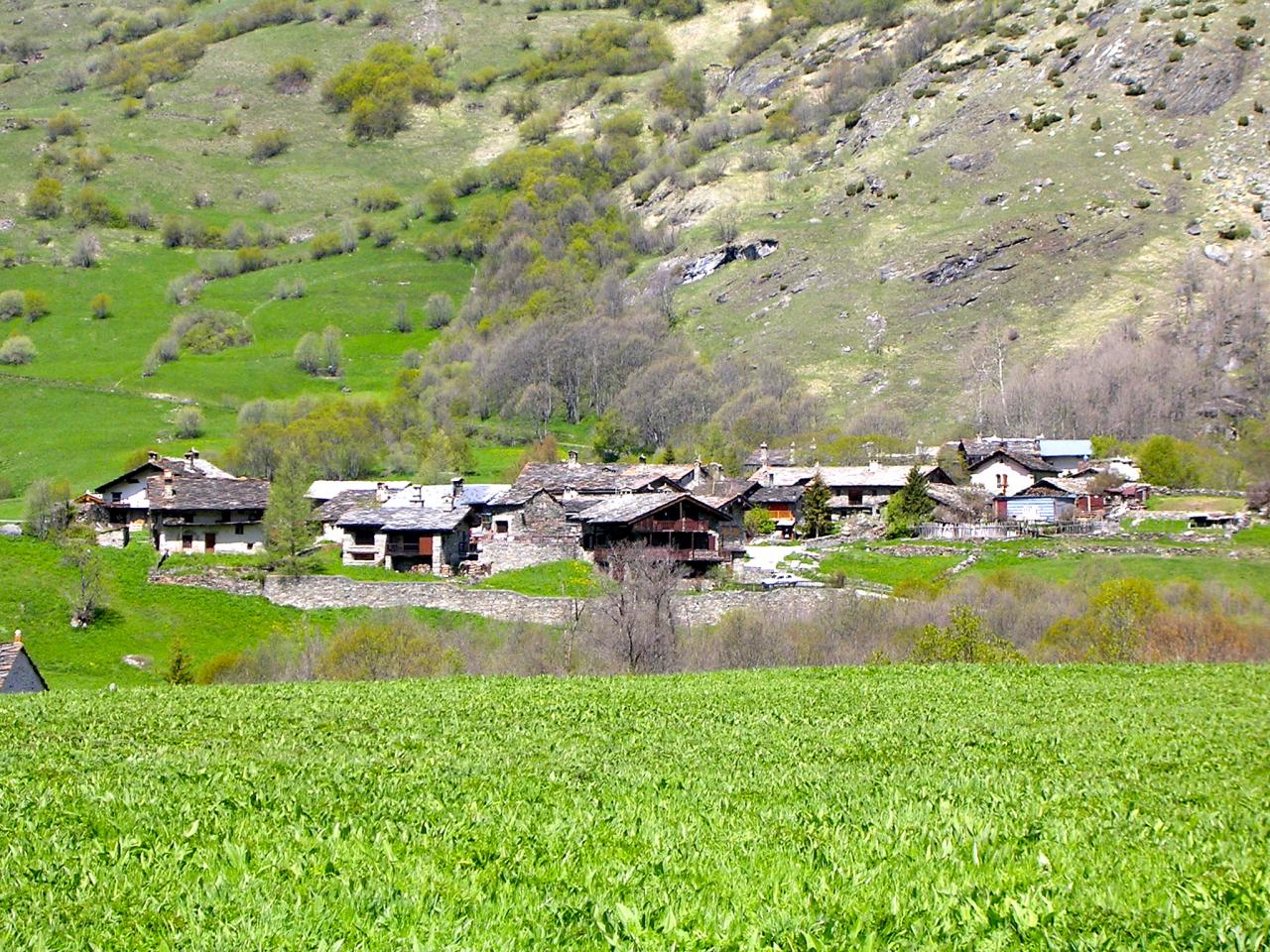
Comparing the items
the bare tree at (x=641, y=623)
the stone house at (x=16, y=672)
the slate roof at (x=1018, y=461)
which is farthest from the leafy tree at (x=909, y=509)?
the stone house at (x=16, y=672)

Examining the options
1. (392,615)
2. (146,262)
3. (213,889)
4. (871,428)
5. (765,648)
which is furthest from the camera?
(146,262)

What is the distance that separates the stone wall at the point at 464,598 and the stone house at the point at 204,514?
11.2m

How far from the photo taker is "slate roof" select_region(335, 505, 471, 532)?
6800cm

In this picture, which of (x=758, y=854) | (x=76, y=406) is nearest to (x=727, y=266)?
(x=76, y=406)

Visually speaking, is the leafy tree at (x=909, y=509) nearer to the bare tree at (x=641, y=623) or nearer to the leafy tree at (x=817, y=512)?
the leafy tree at (x=817, y=512)

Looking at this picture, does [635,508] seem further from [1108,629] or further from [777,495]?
[1108,629]

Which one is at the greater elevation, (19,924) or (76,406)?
(76,406)

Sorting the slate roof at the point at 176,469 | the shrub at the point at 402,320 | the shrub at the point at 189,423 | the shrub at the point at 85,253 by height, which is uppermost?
the shrub at the point at 85,253

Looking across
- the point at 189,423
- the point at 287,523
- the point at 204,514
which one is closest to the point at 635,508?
the point at 287,523

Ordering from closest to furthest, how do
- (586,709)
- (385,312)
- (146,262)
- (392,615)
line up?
(586,709) → (392,615) → (385,312) → (146,262)

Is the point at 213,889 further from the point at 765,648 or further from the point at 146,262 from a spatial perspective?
the point at 146,262

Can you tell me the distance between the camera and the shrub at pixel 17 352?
140m

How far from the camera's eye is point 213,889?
29.7 ft

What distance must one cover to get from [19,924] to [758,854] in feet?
19.5
